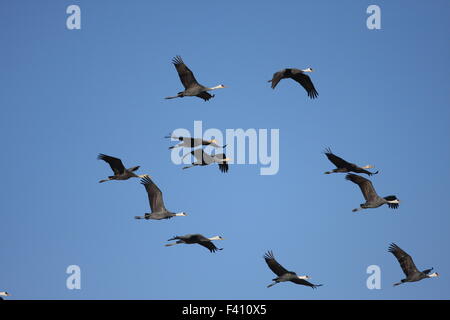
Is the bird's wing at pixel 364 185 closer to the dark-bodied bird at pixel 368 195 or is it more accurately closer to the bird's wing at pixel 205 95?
the dark-bodied bird at pixel 368 195

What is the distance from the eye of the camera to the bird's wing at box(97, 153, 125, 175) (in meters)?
37.9

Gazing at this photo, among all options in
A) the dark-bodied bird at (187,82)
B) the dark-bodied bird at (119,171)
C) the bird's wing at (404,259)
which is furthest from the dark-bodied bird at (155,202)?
the bird's wing at (404,259)

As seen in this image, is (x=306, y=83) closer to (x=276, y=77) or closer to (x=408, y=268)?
(x=276, y=77)

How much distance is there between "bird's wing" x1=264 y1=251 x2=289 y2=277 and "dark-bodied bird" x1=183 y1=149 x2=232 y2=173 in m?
5.56

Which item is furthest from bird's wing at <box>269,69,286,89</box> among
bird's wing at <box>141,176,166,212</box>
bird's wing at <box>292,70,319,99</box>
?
bird's wing at <box>141,176,166,212</box>

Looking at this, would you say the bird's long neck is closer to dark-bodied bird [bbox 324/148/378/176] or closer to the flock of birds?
the flock of birds

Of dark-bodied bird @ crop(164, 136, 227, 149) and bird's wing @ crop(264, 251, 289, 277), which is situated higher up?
dark-bodied bird @ crop(164, 136, 227, 149)

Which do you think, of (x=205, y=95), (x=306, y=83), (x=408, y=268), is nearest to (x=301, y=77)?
(x=306, y=83)

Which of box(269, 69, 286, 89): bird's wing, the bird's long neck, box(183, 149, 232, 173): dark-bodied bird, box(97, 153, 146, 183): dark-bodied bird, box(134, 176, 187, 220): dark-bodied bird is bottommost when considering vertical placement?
the bird's long neck

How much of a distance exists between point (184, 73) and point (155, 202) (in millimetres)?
5359

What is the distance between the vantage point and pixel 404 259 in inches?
1505

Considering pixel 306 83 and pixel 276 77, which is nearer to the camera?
pixel 276 77
